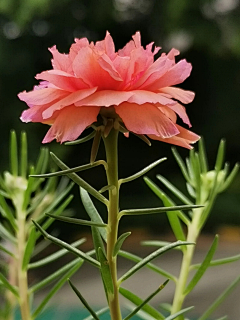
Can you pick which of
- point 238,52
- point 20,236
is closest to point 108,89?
point 20,236

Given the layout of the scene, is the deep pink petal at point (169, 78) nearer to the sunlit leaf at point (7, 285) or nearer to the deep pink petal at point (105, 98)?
the deep pink petal at point (105, 98)

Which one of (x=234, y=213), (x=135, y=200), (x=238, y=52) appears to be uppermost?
(x=238, y=52)

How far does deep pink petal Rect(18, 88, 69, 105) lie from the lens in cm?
12

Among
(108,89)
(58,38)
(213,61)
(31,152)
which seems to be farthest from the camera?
(213,61)

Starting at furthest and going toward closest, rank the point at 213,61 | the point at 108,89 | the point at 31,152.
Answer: the point at 213,61 → the point at 31,152 → the point at 108,89

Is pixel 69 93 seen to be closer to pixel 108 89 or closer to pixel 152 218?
pixel 108 89

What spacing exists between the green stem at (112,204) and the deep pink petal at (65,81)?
0.02m

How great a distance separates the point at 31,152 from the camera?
1.08 m

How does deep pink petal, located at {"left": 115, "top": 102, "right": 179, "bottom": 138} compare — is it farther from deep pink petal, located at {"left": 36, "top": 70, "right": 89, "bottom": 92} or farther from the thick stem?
the thick stem

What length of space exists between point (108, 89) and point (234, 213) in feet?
3.94

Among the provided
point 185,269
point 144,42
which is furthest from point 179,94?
point 144,42

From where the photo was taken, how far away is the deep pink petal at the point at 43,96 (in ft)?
0.40

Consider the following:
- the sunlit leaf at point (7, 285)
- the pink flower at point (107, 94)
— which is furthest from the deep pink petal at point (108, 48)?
the sunlit leaf at point (7, 285)

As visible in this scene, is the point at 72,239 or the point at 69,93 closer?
the point at 69,93
